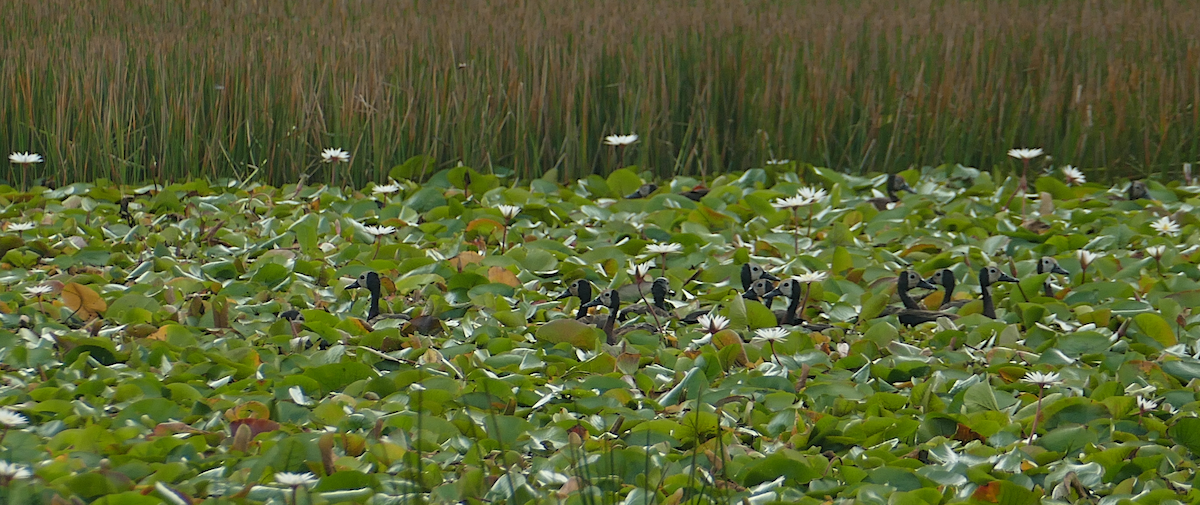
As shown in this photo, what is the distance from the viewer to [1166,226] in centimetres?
364

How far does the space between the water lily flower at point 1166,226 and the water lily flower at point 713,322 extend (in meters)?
1.65

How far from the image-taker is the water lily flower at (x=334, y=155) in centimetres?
423

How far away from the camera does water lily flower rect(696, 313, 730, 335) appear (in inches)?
103

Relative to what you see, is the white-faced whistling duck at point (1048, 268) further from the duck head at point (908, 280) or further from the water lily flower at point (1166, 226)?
the water lily flower at point (1166, 226)

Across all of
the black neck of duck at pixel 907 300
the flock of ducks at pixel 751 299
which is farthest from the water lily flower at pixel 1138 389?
the black neck of duck at pixel 907 300

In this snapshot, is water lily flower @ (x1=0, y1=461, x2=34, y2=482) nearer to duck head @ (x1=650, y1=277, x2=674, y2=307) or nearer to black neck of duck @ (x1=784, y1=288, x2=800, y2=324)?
duck head @ (x1=650, y1=277, x2=674, y2=307)

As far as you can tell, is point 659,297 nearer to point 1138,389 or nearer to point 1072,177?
point 1138,389

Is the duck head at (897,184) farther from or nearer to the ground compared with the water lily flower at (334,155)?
nearer to the ground

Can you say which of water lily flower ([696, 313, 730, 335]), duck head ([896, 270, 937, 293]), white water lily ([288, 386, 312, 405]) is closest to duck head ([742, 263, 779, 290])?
water lily flower ([696, 313, 730, 335])

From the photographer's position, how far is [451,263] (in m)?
3.48

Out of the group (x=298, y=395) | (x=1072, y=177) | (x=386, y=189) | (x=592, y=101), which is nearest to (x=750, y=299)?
(x=298, y=395)

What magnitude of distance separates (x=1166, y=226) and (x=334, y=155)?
9.14 ft

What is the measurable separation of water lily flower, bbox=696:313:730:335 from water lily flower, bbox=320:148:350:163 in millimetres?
1862

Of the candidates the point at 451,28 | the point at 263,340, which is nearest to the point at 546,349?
the point at 263,340
